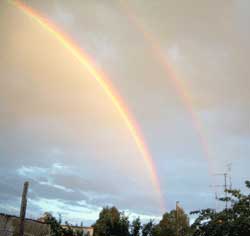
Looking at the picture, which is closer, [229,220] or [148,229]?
[229,220]

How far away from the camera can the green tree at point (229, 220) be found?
1651cm

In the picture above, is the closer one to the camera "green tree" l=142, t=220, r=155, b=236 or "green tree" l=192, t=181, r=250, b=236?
"green tree" l=192, t=181, r=250, b=236

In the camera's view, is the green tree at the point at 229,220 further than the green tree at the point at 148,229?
No

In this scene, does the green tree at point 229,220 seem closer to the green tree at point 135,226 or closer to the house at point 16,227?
the green tree at point 135,226

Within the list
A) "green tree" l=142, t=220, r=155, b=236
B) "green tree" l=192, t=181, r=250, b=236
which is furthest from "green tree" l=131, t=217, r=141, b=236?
"green tree" l=192, t=181, r=250, b=236

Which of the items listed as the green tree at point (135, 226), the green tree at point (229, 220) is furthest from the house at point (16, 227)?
the green tree at point (229, 220)

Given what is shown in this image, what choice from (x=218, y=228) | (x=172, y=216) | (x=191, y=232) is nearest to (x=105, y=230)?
(x=191, y=232)

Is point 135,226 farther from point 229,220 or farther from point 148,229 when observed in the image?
point 229,220

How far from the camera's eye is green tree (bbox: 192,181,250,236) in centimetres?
1651

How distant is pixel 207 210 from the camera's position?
61.2 ft

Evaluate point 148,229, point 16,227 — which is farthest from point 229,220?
point 16,227

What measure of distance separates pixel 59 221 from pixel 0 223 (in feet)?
11.4

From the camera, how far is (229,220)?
17.4 m

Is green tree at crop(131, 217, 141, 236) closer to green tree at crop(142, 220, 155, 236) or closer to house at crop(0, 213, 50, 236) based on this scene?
green tree at crop(142, 220, 155, 236)
